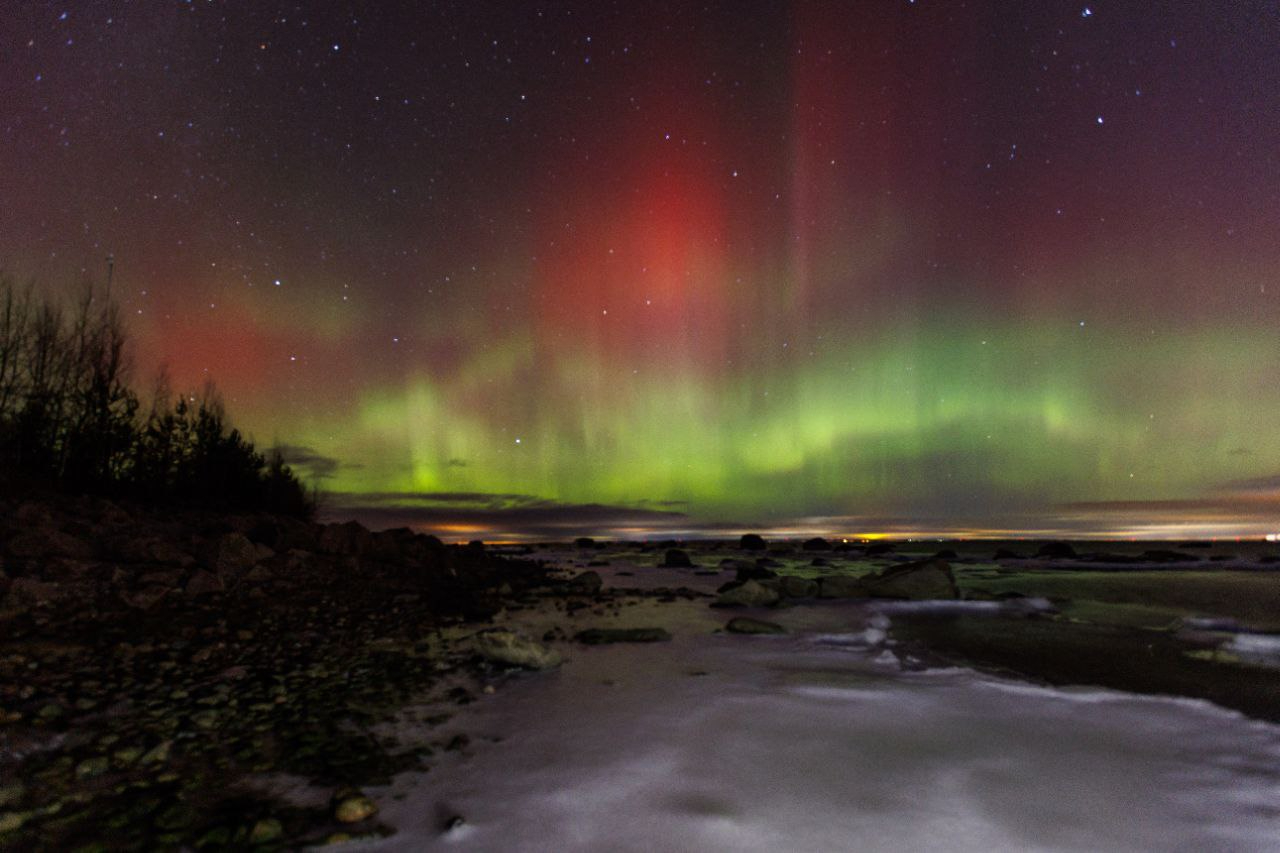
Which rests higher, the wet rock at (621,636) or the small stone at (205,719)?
the small stone at (205,719)

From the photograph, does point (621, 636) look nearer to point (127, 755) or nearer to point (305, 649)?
point (305, 649)

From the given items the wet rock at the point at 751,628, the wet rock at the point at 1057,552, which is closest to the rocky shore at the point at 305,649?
the wet rock at the point at 751,628

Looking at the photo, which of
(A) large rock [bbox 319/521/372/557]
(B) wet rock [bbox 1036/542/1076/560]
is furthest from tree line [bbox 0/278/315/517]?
(B) wet rock [bbox 1036/542/1076/560]

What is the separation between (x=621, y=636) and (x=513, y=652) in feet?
9.00

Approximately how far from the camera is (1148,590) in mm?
21781

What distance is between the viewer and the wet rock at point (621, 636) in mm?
9930

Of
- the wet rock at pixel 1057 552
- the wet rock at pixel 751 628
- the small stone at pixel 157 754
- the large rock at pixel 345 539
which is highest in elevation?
the large rock at pixel 345 539

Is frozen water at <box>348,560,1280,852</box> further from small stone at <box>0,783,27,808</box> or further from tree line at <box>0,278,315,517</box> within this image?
tree line at <box>0,278,315,517</box>

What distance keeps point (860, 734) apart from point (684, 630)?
238 inches

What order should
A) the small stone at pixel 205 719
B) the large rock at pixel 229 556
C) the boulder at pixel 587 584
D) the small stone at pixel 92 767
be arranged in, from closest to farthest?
1. the small stone at pixel 92 767
2. the small stone at pixel 205 719
3. the large rock at pixel 229 556
4. the boulder at pixel 587 584

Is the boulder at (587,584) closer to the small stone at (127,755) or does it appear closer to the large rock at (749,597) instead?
the large rock at (749,597)

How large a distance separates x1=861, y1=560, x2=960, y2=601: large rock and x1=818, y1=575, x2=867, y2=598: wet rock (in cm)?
26

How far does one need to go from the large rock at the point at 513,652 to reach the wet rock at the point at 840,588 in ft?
36.7

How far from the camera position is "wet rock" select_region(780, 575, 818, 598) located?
17.1 meters
